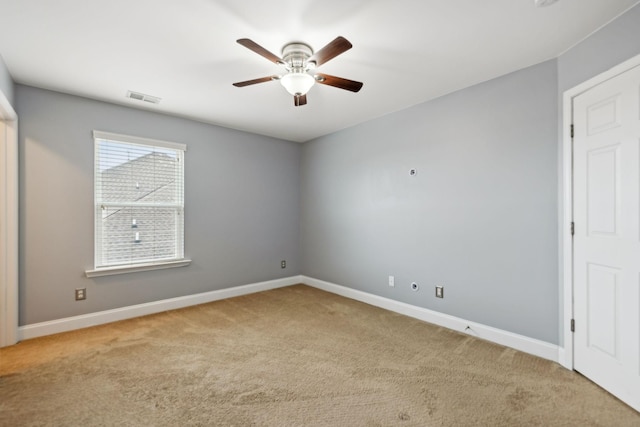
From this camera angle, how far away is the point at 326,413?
183 cm

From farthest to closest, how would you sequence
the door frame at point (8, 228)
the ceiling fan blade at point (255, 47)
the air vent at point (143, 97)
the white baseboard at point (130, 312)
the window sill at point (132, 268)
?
the window sill at point (132, 268) → the air vent at point (143, 97) → the white baseboard at point (130, 312) → the door frame at point (8, 228) → the ceiling fan blade at point (255, 47)

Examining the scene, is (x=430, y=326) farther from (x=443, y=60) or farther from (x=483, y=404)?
(x=443, y=60)

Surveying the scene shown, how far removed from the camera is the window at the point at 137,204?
3.36 m

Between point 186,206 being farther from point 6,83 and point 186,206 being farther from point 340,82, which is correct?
point 340,82

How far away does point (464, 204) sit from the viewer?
306 centimetres

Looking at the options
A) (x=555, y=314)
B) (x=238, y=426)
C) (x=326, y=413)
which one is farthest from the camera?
(x=555, y=314)

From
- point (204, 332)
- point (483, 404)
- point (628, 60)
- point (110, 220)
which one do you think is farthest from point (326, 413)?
point (110, 220)

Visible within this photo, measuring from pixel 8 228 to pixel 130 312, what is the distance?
143cm

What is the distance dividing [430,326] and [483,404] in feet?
4.30

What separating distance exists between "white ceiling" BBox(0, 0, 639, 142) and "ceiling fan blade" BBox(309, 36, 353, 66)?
22 cm

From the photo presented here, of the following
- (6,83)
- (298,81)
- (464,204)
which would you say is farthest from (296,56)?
(6,83)

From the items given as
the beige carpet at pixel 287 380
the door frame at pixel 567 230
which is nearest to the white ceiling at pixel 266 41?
the door frame at pixel 567 230

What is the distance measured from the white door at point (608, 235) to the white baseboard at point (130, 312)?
385 centimetres

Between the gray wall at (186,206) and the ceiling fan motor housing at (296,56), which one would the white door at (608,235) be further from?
the gray wall at (186,206)
